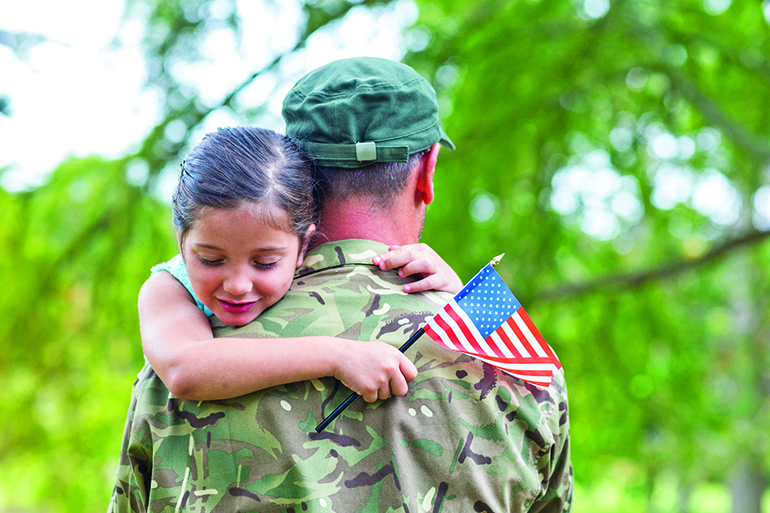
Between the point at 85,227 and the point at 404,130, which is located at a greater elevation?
the point at 404,130

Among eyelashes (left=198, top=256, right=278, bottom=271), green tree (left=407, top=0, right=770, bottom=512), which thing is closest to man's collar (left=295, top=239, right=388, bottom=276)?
eyelashes (left=198, top=256, right=278, bottom=271)

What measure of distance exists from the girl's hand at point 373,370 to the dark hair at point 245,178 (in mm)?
351

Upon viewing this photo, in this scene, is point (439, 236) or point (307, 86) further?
point (439, 236)

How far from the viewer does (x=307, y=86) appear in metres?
1.84

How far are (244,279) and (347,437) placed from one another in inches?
15.7

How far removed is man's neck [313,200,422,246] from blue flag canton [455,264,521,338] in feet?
0.80

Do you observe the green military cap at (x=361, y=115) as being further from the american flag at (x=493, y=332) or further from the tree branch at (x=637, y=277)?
the tree branch at (x=637, y=277)

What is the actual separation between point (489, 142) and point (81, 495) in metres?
3.85

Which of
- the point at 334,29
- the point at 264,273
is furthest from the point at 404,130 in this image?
the point at 334,29

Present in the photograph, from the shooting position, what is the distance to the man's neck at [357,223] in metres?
1.75

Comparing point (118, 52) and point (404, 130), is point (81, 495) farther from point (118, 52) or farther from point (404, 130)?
point (404, 130)

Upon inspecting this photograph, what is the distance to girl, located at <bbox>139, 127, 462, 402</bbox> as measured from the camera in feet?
4.74

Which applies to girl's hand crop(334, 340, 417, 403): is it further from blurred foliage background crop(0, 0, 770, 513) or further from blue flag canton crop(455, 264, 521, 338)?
blurred foliage background crop(0, 0, 770, 513)

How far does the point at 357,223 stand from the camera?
1.75m
